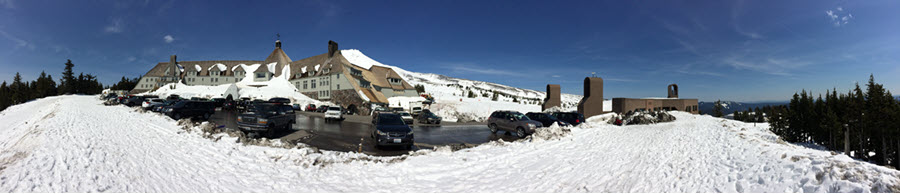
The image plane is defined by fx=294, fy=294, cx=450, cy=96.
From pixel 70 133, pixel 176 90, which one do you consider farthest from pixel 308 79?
pixel 70 133

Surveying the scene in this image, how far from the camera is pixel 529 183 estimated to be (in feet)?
25.2

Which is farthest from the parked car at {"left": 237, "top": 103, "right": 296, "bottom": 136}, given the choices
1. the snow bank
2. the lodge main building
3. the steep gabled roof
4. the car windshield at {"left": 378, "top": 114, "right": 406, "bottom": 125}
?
the steep gabled roof

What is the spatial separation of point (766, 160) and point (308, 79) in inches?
2419

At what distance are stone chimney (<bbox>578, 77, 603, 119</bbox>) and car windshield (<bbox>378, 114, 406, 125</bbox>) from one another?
1029 inches

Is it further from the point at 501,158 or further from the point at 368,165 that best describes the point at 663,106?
the point at 368,165

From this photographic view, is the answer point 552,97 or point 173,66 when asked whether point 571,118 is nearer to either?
point 552,97

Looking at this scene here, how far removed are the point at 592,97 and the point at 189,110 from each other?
1485 inches

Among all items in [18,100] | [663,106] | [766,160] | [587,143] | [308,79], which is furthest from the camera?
[18,100]

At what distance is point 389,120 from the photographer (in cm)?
1392

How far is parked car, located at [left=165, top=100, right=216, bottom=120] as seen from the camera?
21.5m

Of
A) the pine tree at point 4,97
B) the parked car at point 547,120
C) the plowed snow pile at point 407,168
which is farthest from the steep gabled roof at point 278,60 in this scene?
the parked car at point 547,120

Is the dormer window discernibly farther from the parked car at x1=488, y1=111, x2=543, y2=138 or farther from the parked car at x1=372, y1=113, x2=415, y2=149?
the parked car at x1=372, y1=113, x2=415, y2=149

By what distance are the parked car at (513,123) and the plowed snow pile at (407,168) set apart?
4672 millimetres

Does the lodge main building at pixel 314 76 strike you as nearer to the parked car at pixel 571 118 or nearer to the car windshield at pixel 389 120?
the car windshield at pixel 389 120
